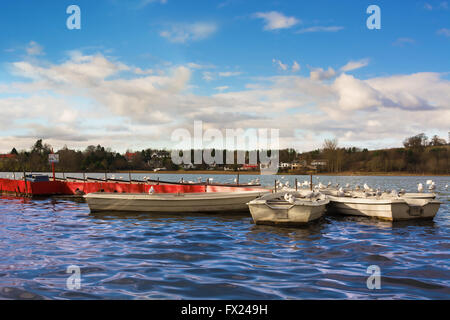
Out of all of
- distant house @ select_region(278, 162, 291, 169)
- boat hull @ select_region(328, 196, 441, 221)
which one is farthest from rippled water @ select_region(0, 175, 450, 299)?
distant house @ select_region(278, 162, 291, 169)

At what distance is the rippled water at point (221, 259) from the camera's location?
290 inches

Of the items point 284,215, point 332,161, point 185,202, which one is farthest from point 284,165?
point 284,215

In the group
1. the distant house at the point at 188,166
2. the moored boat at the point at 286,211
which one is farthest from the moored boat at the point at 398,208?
the distant house at the point at 188,166

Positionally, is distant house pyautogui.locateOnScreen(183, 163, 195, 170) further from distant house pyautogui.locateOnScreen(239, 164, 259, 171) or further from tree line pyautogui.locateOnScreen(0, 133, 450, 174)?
distant house pyautogui.locateOnScreen(239, 164, 259, 171)

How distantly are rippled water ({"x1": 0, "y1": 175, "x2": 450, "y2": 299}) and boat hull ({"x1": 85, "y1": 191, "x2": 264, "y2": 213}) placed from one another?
2.35m

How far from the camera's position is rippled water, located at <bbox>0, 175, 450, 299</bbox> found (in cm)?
736

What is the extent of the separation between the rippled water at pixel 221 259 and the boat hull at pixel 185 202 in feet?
7.70

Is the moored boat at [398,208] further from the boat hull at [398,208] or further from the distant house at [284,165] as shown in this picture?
the distant house at [284,165]

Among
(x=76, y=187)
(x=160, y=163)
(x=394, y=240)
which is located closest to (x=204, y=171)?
(x=160, y=163)

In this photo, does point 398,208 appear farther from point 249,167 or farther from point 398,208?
point 249,167

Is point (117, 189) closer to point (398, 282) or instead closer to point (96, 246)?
point (96, 246)

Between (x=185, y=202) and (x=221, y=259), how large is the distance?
9.78 meters
